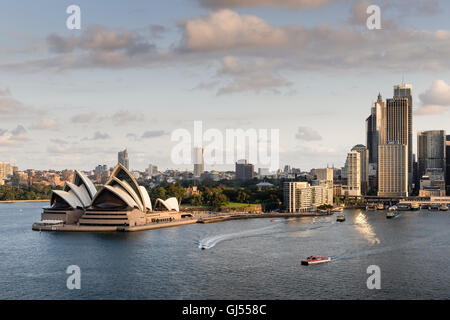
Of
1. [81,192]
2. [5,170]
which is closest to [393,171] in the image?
[81,192]

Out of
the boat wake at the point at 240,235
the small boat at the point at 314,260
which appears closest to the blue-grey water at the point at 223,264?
the boat wake at the point at 240,235

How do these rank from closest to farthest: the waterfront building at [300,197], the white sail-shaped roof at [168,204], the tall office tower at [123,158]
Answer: the white sail-shaped roof at [168,204] → the waterfront building at [300,197] → the tall office tower at [123,158]

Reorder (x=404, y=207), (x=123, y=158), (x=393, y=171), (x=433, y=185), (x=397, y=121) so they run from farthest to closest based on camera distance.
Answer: (x=123, y=158) < (x=397, y=121) < (x=393, y=171) < (x=433, y=185) < (x=404, y=207)

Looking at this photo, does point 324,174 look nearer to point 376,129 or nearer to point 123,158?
point 376,129

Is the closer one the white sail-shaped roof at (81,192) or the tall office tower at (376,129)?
the white sail-shaped roof at (81,192)

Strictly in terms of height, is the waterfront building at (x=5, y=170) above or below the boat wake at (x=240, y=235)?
above

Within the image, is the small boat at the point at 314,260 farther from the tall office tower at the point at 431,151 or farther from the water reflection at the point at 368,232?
the tall office tower at the point at 431,151

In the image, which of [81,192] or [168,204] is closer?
[81,192]

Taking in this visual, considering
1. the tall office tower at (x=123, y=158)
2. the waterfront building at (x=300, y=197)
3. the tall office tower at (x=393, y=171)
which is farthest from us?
the tall office tower at (x=123, y=158)
